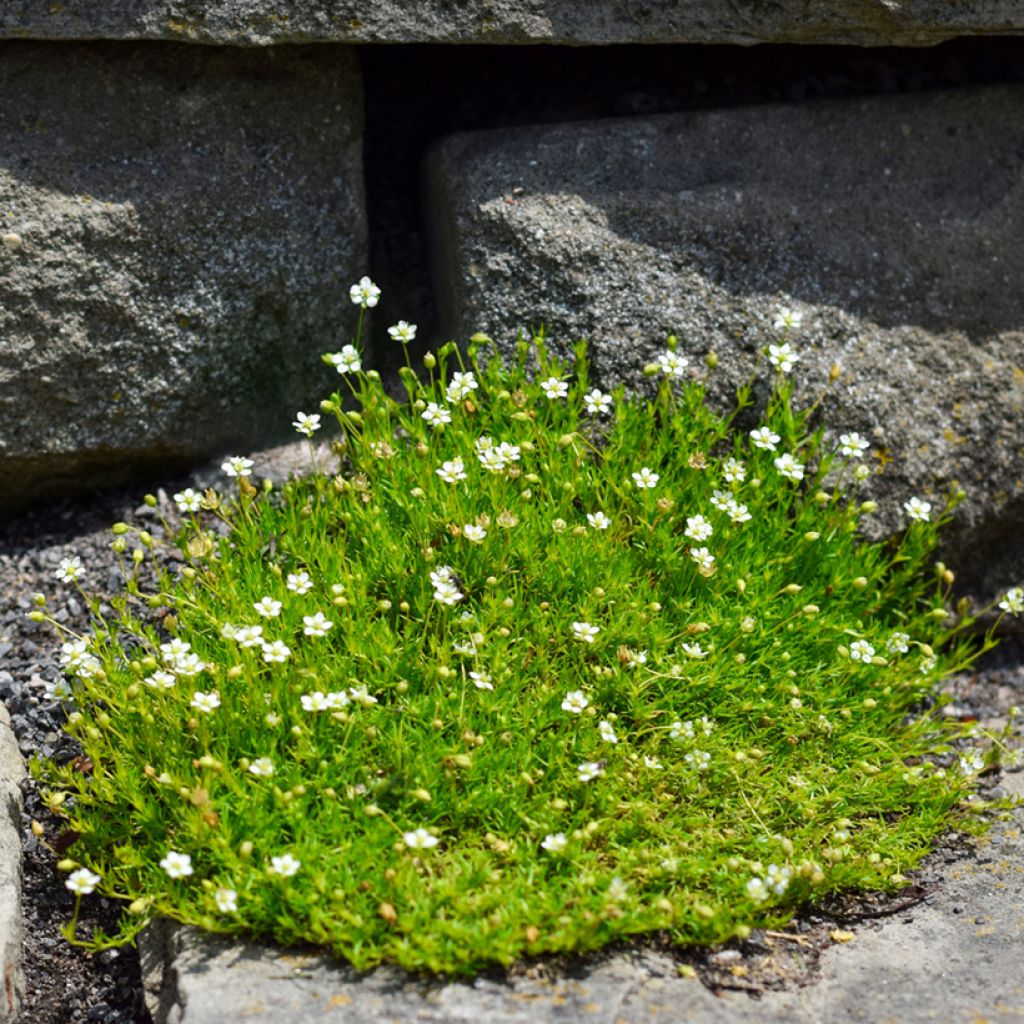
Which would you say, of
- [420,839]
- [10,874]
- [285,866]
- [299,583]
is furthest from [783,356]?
[10,874]

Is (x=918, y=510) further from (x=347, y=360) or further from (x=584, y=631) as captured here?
(x=347, y=360)

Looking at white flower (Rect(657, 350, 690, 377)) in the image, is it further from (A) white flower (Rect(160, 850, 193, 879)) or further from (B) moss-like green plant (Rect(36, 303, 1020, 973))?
(A) white flower (Rect(160, 850, 193, 879))

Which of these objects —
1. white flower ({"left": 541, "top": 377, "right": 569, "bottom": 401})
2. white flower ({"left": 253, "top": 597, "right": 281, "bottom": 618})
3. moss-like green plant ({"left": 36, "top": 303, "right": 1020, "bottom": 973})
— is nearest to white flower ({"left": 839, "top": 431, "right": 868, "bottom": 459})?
moss-like green plant ({"left": 36, "top": 303, "right": 1020, "bottom": 973})

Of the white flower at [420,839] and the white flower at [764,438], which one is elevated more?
the white flower at [764,438]

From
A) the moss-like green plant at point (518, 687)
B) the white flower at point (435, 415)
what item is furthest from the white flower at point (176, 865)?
the white flower at point (435, 415)

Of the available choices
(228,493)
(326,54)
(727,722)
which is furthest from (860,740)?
(326,54)

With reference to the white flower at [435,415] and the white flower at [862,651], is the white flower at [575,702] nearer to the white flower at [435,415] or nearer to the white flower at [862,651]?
the white flower at [862,651]
